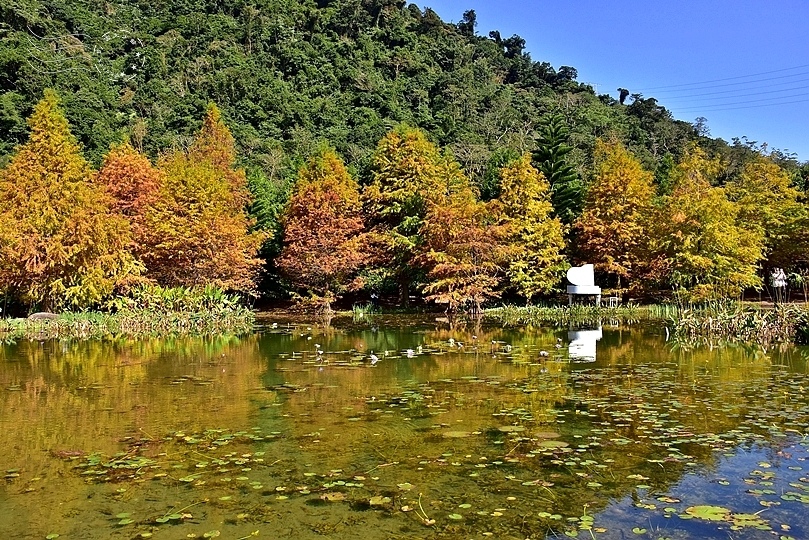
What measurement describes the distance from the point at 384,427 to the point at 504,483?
2.38 m

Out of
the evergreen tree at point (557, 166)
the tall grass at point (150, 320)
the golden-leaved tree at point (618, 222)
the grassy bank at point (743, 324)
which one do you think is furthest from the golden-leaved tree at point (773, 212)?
the tall grass at point (150, 320)

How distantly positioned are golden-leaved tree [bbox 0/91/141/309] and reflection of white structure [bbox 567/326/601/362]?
53.3 feet

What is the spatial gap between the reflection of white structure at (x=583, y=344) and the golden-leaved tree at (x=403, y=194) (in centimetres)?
1176

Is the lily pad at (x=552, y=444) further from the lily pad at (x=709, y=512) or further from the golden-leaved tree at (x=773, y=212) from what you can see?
the golden-leaved tree at (x=773, y=212)

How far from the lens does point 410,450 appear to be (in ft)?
21.2

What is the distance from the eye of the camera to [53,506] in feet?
16.4

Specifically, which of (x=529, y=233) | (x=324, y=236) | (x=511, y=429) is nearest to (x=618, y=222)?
(x=529, y=233)

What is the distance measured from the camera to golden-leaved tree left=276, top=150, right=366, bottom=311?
30.3 metres

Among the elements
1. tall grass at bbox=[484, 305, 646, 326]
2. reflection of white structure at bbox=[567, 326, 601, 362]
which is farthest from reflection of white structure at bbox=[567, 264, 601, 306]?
reflection of white structure at bbox=[567, 326, 601, 362]

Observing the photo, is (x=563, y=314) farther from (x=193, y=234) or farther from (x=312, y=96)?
(x=312, y=96)

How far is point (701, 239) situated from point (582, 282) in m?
5.03

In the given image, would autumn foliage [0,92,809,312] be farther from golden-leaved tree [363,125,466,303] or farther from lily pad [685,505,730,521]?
lily pad [685,505,730,521]

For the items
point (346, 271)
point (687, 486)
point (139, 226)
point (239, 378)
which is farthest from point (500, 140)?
point (687, 486)

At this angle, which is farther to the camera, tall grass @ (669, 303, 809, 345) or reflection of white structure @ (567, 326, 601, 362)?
tall grass @ (669, 303, 809, 345)
